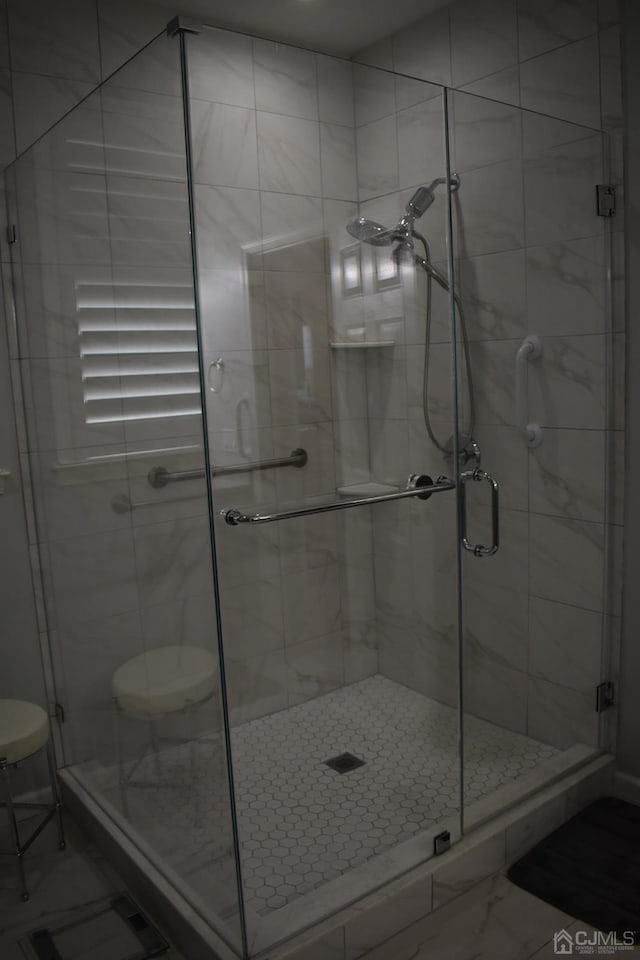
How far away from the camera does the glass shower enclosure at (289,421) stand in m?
1.67

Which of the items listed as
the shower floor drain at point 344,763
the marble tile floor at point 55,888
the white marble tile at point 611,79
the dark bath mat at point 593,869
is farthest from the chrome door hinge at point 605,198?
the marble tile floor at point 55,888

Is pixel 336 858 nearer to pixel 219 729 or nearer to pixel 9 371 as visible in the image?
pixel 219 729

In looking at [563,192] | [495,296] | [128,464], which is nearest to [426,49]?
[563,192]

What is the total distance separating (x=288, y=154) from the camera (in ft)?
5.75

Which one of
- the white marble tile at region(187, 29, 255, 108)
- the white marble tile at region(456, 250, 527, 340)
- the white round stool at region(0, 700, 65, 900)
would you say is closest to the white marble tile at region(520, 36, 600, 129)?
the white marble tile at region(456, 250, 527, 340)

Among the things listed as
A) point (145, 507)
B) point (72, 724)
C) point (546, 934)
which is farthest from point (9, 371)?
point (546, 934)

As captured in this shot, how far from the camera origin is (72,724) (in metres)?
2.55

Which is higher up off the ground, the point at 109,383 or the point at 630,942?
the point at 109,383

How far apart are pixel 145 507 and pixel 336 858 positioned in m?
0.97

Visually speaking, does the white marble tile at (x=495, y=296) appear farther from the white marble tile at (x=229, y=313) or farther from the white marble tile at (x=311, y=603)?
the white marble tile at (x=311, y=603)

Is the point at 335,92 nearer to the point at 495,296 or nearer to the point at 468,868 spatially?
the point at 495,296

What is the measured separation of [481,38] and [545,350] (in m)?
1.08
